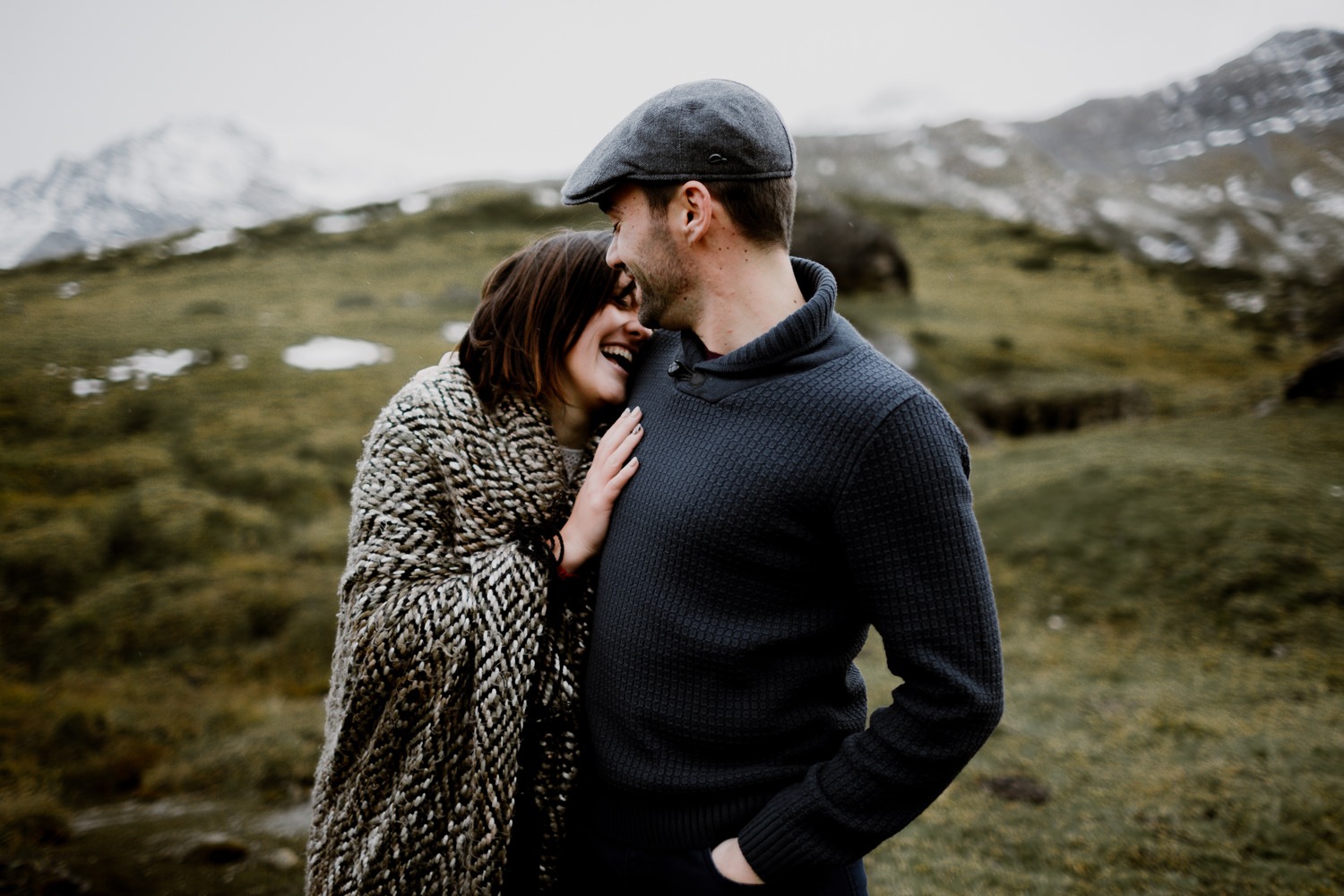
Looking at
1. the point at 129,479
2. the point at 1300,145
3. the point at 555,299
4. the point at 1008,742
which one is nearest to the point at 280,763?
the point at 555,299

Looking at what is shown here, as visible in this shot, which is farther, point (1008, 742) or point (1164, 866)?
point (1008, 742)

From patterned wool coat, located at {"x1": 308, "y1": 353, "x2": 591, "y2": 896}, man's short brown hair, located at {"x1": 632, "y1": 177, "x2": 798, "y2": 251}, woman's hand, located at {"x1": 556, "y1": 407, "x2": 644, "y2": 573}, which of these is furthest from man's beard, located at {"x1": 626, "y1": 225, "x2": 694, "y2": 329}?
patterned wool coat, located at {"x1": 308, "y1": 353, "x2": 591, "y2": 896}

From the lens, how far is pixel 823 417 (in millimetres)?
1724

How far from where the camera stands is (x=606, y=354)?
2.49 m

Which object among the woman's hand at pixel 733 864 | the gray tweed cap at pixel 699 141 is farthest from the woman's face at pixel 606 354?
the woman's hand at pixel 733 864

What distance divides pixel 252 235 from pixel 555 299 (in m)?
48.1

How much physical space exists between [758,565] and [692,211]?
902 mm

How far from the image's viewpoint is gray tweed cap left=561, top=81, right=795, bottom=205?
1.86 metres

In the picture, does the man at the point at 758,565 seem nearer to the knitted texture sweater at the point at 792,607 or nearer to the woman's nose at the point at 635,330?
the knitted texture sweater at the point at 792,607

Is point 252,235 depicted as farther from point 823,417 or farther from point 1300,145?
point 1300,145

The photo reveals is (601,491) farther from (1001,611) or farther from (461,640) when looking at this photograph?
(1001,611)

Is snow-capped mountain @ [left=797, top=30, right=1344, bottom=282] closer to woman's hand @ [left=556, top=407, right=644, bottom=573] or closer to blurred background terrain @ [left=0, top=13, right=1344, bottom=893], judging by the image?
blurred background terrain @ [left=0, top=13, right=1344, bottom=893]

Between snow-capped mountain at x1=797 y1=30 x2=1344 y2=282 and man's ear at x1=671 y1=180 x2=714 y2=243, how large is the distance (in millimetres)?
82052

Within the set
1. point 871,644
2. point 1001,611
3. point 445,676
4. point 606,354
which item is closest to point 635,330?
point 606,354
